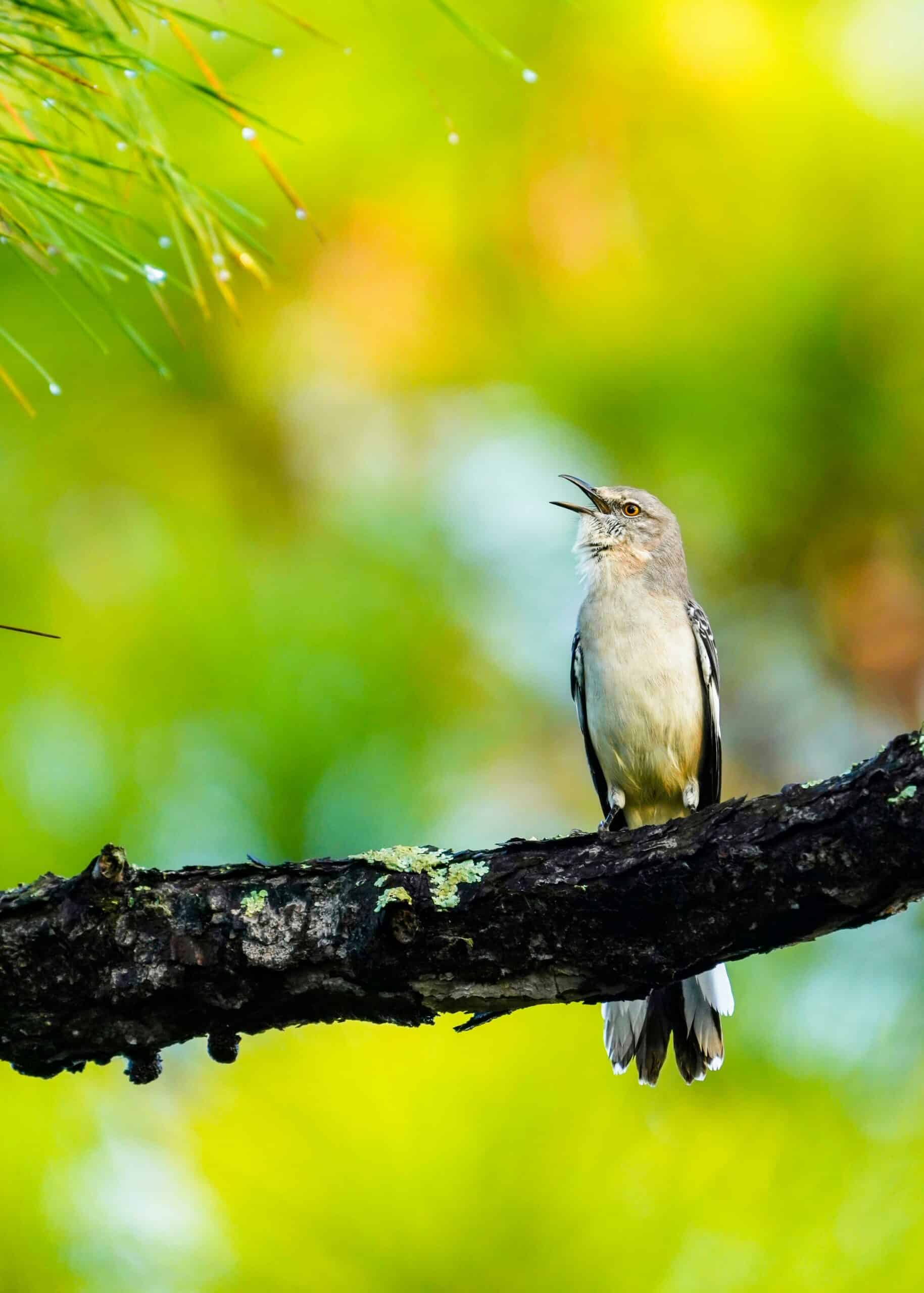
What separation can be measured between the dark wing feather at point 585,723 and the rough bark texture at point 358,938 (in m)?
2.18

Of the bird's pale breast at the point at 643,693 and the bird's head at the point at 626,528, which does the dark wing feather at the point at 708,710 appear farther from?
the bird's head at the point at 626,528

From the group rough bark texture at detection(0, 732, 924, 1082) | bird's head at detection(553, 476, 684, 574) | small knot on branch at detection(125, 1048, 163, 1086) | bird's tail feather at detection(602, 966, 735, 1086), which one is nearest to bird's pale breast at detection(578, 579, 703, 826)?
bird's head at detection(553, 476, 684, 574)

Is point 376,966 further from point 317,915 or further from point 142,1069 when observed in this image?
point 142,1069

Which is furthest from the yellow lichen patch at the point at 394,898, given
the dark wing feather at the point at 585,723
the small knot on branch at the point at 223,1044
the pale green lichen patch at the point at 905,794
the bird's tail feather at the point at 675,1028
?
the dark wing feather at the point at 585,723

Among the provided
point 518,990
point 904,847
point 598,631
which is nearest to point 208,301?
point 598,631

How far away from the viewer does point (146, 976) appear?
2.30 metres

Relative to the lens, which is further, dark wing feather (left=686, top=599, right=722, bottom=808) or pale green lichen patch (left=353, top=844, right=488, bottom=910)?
dark wing feather (left=686, top=599, right=722, bottom=808)

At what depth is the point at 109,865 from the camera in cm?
229

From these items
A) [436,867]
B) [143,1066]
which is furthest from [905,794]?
[143,1066]

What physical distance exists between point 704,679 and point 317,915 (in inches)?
95.9

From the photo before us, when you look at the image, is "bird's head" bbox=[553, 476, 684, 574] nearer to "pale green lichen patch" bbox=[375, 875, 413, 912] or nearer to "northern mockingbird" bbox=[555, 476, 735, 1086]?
"northern mockingbird" bbox=[555, 476, 735, 1086]

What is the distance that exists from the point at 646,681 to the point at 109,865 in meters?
2.45

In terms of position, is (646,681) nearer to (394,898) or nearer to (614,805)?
(614,805)

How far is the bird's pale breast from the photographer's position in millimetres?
4352
